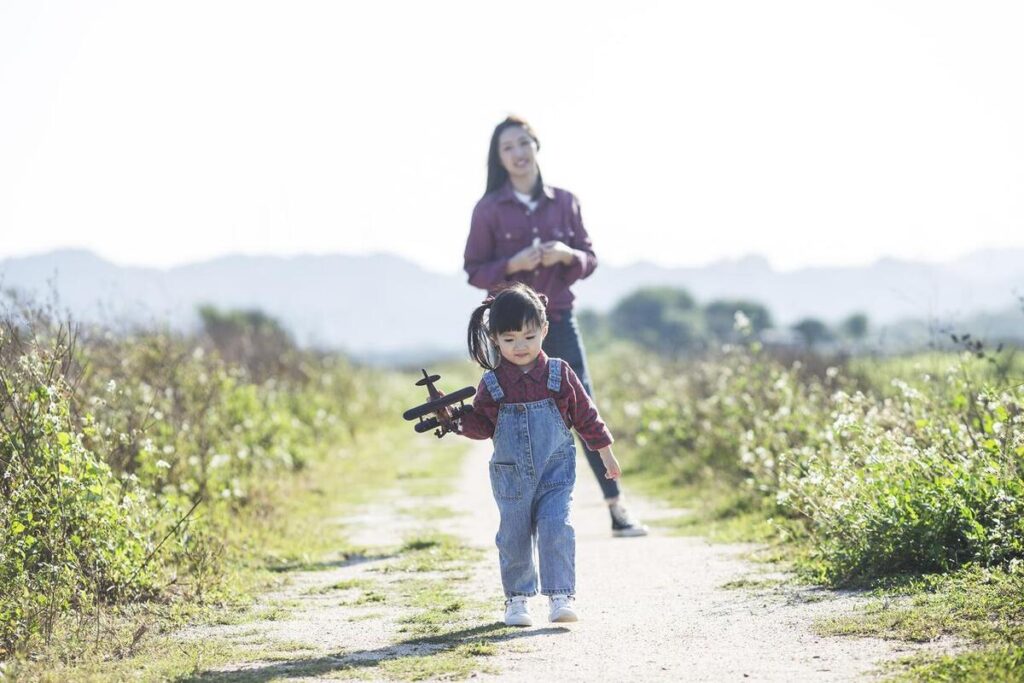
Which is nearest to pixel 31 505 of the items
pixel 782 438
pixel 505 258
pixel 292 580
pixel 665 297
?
pixel 292 580

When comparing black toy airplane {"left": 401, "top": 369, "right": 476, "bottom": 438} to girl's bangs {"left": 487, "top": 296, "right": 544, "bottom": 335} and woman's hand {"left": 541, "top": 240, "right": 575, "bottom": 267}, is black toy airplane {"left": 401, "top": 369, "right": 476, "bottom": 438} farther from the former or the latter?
woman's hand {"left": 541, "top": 240, "right": 575, "bottom": 267}

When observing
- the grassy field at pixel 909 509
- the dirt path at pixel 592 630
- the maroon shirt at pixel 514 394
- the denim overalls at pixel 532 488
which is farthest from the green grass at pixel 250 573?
the grassy field at pixel 909 509

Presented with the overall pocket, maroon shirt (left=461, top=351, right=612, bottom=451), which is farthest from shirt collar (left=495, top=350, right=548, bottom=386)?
the overall pocket

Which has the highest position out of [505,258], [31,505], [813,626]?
[505,258]

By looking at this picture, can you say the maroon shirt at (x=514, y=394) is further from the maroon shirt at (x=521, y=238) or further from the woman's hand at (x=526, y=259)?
the maroon shirt at (x=521, y=238)

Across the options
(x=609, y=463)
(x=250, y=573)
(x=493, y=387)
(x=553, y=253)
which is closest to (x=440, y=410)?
(x=493, y=387)

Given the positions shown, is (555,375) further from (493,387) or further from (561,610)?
(561,610)

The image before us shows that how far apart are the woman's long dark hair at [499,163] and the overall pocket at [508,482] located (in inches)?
106

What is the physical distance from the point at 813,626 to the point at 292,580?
306cm

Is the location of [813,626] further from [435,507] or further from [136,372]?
[136,372]

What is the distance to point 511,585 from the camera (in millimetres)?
5574

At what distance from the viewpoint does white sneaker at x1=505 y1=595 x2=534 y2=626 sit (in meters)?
5.47

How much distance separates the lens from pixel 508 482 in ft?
18.5

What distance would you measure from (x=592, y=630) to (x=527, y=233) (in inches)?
123
